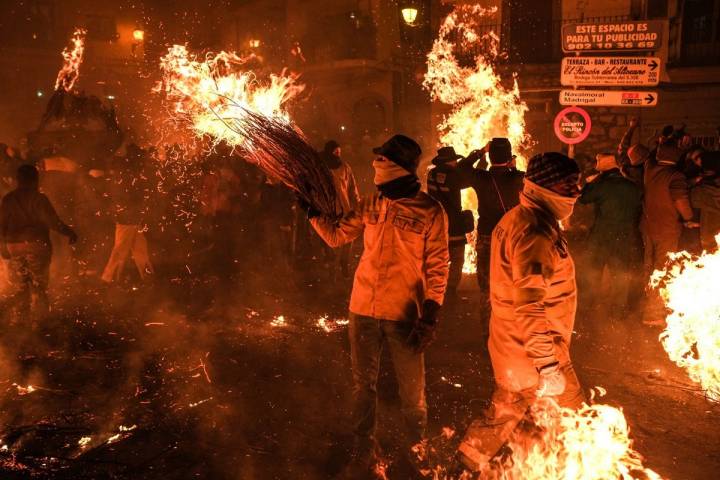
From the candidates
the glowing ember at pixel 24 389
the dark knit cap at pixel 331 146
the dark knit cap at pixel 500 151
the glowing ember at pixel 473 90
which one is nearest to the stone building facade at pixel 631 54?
the glowing ember at pixel 473 90

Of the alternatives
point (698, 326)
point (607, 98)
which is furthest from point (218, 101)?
point (607, 98)

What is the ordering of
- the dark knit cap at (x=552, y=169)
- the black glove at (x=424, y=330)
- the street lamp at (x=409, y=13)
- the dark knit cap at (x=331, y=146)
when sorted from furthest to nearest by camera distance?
1. the street lamp at (x=409, y=13)
2. the dark knit cap at (x=331, y=146)
3. the black glove at (x=424, y=330)
4. the dark knit cap at (x=552, y=169)

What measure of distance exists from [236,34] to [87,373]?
27761 mm

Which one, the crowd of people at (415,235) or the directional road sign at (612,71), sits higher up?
the directional road sign at (612,71)

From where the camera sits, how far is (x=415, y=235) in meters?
4.02

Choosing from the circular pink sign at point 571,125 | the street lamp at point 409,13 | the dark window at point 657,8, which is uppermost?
the dark window at point 657,8

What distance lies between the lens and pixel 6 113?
1171 inches

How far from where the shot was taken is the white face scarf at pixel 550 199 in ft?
11.1

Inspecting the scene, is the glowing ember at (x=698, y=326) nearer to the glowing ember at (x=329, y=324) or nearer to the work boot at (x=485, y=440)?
the work boot at (x=485, y=440)

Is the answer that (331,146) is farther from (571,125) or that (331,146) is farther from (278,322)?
(571,125)

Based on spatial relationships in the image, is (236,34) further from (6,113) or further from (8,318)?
(8,318)

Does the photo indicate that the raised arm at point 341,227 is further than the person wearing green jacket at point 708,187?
No

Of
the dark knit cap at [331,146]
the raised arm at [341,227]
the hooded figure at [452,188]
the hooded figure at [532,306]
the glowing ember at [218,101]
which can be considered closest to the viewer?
the hooded figure at [532,306]

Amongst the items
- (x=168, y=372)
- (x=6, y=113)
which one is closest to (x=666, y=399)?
(x=168, y=372)
